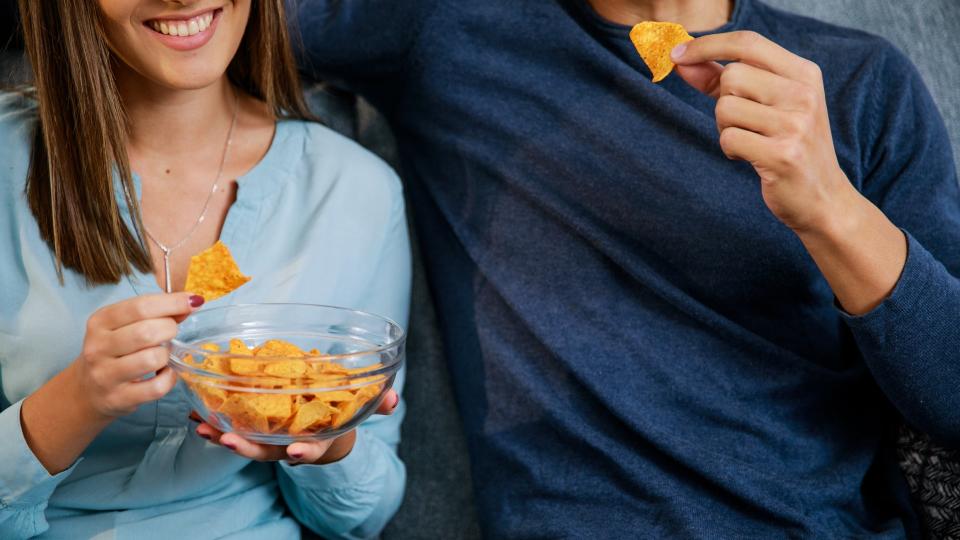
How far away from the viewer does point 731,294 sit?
1292 millimetres

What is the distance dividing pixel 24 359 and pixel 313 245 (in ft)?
1.23

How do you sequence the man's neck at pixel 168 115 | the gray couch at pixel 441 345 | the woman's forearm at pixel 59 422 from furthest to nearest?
the gray couch at pixel 441 345
the man's neck at pixel 168 115
the woman's forearm at pixel 59 422

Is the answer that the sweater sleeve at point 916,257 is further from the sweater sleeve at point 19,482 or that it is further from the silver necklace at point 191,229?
the sweater sleeve at point 19,482

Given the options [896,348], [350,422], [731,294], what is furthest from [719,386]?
[350,422]

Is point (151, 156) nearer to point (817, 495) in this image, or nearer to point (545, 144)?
point (545, 144)

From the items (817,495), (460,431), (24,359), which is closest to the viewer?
(24,359)

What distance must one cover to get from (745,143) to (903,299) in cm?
28

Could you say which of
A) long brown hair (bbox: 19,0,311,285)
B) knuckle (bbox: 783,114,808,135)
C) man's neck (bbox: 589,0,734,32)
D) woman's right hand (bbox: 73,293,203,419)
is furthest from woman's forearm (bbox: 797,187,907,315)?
long brown hair (bbox: 19,0,311,285)

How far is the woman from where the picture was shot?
3.62 feet

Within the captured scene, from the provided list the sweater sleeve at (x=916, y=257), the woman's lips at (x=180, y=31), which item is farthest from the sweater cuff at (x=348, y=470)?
the sweater sleeve at (x=916, y=257)

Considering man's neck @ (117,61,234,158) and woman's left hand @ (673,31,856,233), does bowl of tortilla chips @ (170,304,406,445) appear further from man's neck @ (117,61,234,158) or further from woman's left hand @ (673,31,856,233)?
woman's left hand @ (673,31,856,233)

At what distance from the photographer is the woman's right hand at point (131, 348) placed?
92 cm

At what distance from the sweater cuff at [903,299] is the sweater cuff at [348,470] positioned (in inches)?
24.4

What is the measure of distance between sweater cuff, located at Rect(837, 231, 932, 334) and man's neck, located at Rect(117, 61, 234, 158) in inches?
33.8
